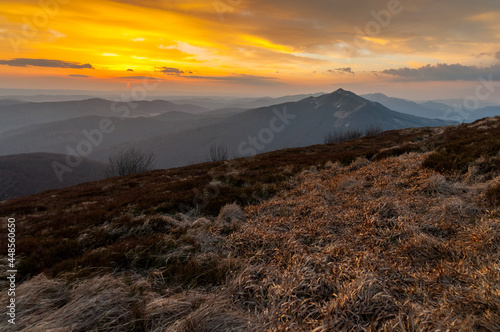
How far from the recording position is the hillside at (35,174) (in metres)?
153

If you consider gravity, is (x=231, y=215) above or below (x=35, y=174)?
above

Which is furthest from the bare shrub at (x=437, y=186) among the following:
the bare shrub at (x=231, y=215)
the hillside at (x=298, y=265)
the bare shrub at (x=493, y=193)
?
the bare shrub at (x=231, y=215)

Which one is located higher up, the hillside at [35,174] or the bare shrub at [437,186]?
the bare shrub at [437,186]

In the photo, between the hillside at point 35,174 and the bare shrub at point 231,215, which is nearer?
the bare shrub at point 231,215

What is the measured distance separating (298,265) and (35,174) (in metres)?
232

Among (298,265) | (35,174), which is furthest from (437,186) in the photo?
(35,174)

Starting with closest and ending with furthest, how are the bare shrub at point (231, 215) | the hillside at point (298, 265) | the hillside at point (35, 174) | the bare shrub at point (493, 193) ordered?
the hillside at point (298, 265) < the bare shrub at point (493, 193) < the bare shrub at point (231, 215) < the hillside at point (35, 174)

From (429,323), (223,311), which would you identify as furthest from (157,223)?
(429,323)

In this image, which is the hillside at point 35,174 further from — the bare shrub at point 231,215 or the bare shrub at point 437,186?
the bare shrub at point 437,186

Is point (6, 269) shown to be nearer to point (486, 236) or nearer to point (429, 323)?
point (429, 323)

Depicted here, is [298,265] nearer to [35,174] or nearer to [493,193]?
[493,193]

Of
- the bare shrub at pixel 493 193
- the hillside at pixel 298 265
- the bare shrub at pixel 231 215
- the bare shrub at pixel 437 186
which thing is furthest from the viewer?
the bare shrub at pixel 231 215

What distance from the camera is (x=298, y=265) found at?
4598 mm

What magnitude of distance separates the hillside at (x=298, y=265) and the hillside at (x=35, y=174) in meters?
188
